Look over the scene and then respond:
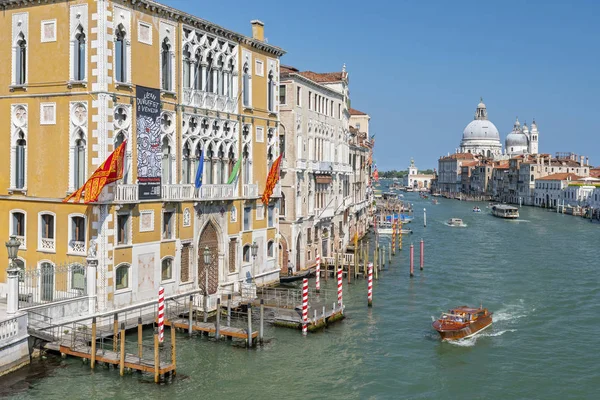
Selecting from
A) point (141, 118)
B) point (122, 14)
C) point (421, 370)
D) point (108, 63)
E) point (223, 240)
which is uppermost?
point (122, 14)

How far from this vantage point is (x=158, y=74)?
904 inches

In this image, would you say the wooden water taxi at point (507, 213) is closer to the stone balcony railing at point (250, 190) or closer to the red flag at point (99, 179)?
the stone balcony railing at point (250, 190)

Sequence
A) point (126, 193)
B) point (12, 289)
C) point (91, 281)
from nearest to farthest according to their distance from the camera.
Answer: point (12, 289), point (91, 281), point (126, 193)

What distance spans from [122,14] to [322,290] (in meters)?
15.9

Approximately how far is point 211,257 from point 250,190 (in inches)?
153

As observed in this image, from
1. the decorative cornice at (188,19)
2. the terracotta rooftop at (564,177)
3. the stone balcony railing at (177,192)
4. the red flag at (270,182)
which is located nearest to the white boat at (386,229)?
the red flag at (270,182)

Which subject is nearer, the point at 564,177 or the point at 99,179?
the point at 99,179

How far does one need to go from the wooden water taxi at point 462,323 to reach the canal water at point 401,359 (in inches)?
12.7

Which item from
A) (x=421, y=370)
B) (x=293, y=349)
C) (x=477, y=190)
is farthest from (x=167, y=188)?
(x=477, y=190)

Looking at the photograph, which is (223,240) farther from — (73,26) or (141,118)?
(73,26)

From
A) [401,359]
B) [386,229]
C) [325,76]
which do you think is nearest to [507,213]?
[386,229]

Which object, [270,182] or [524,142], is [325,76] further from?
[524,142]

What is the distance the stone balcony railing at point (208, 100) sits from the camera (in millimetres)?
24375

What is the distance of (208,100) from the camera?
2542 centimetres
